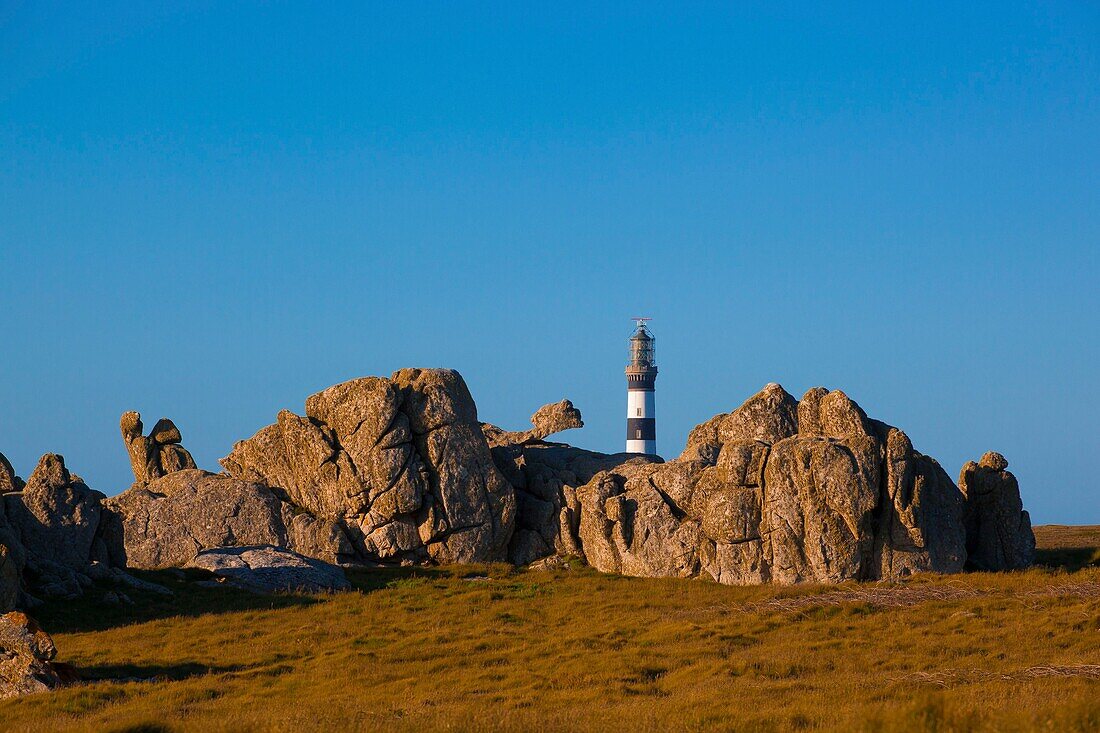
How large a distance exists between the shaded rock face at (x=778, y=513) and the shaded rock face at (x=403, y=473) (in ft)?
10.6

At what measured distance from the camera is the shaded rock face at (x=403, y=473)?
6047 cm

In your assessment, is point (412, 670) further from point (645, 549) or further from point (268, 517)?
point (268, 517)

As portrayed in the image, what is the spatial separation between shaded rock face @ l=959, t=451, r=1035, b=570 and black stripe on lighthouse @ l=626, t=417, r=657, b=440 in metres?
52.2

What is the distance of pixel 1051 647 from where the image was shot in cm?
3834

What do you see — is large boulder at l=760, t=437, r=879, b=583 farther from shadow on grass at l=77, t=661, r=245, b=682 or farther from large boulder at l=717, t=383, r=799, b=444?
shadow on grass at l=77, t=661, r=245, b=682

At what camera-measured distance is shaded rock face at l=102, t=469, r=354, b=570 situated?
59688 millimetres

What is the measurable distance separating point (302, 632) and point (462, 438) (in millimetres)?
19885

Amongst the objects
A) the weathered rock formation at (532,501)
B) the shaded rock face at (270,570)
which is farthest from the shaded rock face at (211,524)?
the shaded rock face at (270,570)

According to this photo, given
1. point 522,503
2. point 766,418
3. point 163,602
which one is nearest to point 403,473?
point 522,503

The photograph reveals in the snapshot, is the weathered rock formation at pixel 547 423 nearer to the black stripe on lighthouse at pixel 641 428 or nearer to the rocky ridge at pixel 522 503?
the rocky ridge at pixel 522 503

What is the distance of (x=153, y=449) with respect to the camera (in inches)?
2803

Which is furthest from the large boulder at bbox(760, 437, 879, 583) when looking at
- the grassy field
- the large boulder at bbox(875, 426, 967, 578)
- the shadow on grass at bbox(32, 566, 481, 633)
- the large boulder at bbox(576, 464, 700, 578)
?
the shadow on grass at bbox(32, 566, 481, 633)

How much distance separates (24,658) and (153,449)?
39.0 metres

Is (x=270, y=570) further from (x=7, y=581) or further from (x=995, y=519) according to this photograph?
(x=995, y=519)
